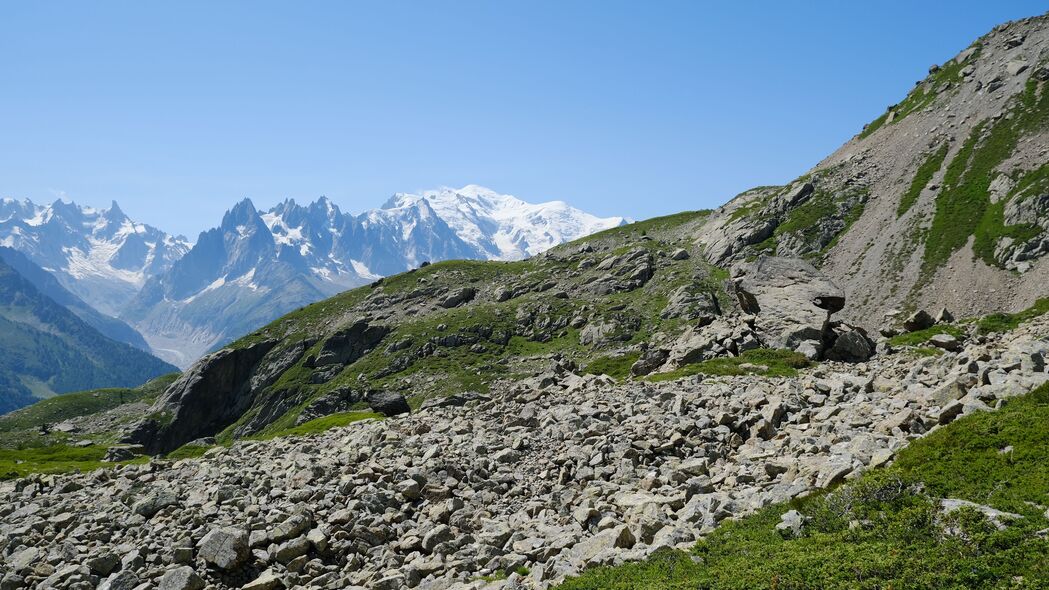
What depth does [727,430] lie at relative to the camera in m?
28.3

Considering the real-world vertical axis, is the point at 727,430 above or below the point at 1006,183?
below

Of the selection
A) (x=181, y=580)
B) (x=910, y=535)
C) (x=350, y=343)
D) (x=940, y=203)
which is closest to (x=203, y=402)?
(x=350, y=343)

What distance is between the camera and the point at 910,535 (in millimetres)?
15102

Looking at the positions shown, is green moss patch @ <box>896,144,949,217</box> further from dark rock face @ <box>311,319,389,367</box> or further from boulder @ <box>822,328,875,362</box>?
dark rock face @ <box>311,319,389,367</box>

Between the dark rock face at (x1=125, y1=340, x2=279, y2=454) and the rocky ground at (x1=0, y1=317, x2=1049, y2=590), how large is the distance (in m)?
164

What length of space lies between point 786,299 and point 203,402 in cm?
18489

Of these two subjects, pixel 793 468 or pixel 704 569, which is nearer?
pixel 704 569

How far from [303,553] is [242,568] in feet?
7.67

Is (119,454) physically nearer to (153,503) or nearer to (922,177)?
(153,503)

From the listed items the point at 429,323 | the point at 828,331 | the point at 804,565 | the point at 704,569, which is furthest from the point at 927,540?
the point at 429,323

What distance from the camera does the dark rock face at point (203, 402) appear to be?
584 feet

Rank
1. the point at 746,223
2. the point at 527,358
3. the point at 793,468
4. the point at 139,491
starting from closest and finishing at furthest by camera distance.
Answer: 1. the point at 793,468
2. the point at 139,491
3. the point at 527,358
4. the point at 746,223

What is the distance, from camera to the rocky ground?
66.9 feet

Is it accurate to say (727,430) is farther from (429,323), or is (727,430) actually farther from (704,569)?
(429,323)
